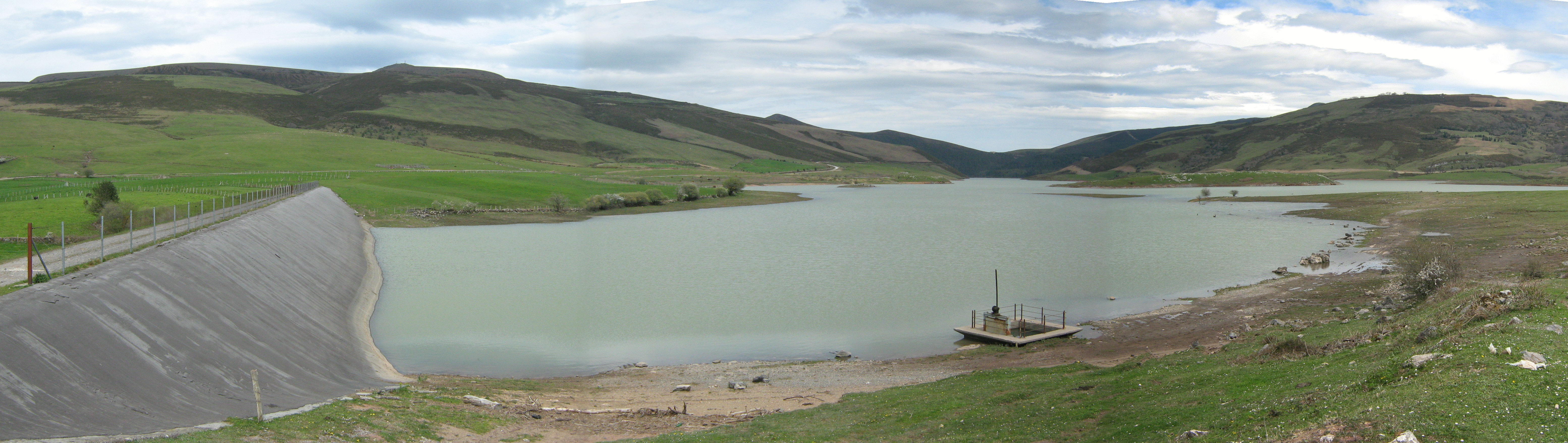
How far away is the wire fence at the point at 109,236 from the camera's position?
1945 centimetres

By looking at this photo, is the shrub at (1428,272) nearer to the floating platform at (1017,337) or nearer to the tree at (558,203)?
the floating platform at (1017,337)

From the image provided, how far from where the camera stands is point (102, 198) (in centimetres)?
3991

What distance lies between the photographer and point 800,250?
2152 inches

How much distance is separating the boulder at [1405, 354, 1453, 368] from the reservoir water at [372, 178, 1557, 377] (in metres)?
15.5

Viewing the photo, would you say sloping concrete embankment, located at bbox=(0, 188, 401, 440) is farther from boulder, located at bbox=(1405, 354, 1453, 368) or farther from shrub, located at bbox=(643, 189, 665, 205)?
shrub, located at bbox=(643, 189, 665, 205)

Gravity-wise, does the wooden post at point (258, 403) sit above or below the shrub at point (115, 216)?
below

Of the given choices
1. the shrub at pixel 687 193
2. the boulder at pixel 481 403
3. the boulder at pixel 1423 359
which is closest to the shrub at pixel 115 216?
the boulder at pixel 481 403

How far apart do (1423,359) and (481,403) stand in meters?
16.9

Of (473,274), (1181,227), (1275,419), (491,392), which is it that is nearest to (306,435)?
(491,392)

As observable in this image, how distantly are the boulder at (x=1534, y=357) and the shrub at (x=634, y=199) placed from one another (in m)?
89.9

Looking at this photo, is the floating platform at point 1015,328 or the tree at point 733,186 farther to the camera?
the tree at point 733,186

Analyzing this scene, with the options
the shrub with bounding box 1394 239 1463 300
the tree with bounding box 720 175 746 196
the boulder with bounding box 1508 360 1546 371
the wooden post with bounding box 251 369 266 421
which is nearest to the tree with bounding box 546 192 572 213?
the tree with bounding box 720 175 746 196

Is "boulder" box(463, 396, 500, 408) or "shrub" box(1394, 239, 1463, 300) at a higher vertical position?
"shrub" box(1394, 239, 1463, 300)

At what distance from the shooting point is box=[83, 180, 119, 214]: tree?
38281 millimetres
